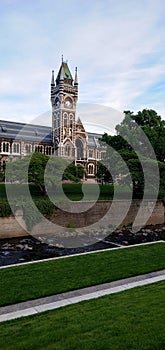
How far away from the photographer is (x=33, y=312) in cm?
762

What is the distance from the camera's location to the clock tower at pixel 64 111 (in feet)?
184

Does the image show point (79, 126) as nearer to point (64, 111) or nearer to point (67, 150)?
point (64, 111)

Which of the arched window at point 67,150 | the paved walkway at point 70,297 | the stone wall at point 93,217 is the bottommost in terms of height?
the paved walkway at point 70,297

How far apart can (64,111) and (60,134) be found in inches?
191

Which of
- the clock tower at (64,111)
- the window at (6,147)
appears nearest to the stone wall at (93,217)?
the clock tower at (64,111)

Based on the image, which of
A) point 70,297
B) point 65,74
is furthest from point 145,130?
point 65,74

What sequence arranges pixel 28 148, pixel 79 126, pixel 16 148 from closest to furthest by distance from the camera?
pixel 16 148, pixel 28 148, pixel 79 126

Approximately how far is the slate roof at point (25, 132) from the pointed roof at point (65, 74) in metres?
9.34

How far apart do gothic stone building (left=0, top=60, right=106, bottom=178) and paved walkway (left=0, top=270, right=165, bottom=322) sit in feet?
148

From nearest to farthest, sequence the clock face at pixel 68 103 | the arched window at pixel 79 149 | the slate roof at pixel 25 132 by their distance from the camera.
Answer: the slate roof at pixel 25 132, the clock face at pixel 68 103, the arched window at pixel 79 149

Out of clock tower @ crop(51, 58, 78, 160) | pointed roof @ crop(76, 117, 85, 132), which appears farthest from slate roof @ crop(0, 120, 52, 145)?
pointed roof @ crop(76, 117, 85, 132)

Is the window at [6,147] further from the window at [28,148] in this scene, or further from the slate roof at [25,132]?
the window at [28,148]

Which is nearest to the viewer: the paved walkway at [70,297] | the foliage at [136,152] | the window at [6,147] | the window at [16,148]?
the paved walkway at [70,297]

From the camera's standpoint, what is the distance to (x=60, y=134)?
2200 inches
